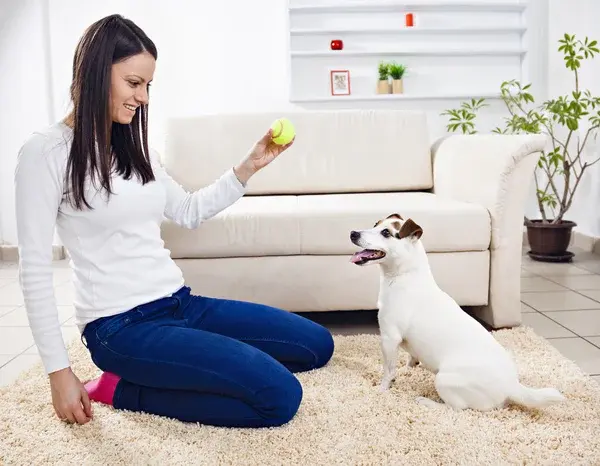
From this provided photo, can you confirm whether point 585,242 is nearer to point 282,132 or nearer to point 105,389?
point 282,132

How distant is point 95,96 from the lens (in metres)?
1.48

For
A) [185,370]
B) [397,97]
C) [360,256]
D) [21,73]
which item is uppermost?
[21,73]

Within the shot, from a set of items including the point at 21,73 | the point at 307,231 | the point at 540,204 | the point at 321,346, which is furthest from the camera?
the point at 21,73

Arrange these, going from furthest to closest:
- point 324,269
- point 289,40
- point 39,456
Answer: point 289,40 → point 324,269 → point 39,456

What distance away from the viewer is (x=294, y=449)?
1.51 m

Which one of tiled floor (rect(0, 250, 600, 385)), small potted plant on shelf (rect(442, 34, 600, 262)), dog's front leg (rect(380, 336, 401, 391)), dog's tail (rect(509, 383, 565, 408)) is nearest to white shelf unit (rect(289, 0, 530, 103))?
small potted plant on shelf (rect(442, 34, 600, 262))

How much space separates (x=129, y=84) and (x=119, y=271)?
45 cm

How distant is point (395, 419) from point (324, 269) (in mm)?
886

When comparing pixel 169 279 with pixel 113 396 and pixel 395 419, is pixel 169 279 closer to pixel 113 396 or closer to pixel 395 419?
pixel 113 396

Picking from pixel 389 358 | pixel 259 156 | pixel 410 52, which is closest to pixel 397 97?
pixel 410 52

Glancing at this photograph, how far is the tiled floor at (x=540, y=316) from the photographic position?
229cm

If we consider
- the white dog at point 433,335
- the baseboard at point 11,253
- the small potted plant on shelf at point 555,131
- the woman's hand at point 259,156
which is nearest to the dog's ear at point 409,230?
the white dog at point 433,335

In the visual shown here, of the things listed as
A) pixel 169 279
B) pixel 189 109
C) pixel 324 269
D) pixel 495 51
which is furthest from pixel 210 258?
pixel 495 51

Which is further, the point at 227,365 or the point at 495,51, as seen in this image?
the point at 495,51
